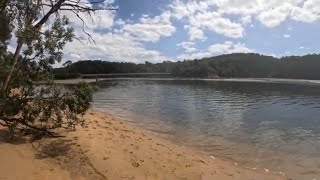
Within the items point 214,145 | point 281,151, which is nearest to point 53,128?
point 214,145

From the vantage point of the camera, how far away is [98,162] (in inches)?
496

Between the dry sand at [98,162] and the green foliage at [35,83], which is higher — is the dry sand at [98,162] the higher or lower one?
the lower one

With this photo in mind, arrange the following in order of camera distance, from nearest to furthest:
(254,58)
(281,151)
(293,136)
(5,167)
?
1. (5,167)
2. (281,151)
3. (293,136)
4. (254,58)

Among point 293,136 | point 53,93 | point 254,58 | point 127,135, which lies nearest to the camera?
point 53,93

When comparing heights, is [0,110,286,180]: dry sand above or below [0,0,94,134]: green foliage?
below

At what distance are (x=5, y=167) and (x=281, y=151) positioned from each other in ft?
46.6

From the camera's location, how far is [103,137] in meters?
15.8

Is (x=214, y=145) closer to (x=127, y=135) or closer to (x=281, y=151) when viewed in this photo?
(x=281, y=151)

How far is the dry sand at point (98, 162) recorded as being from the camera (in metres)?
11.7

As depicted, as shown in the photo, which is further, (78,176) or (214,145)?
(214,145)

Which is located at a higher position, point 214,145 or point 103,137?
point 103,137

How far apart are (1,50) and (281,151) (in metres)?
14.5

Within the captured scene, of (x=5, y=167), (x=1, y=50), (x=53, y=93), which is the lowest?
(x=5, y=167)

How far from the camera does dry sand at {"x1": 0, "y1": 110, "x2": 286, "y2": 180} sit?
11.7 meters
